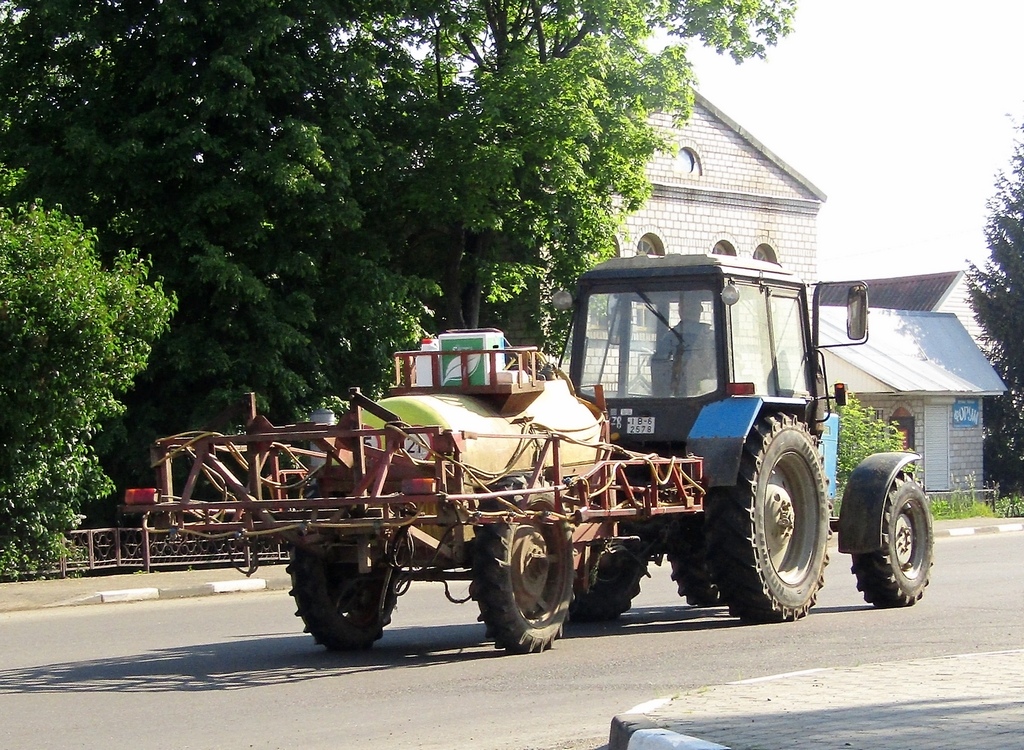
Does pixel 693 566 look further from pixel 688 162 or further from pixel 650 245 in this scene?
pixel 688 162

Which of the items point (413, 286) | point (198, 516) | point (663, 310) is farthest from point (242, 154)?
point (198, 516)

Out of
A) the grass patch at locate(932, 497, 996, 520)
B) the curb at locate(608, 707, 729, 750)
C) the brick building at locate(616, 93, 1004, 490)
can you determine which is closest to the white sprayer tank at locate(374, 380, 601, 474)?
the curb at locate(608, 707, 729, 750)

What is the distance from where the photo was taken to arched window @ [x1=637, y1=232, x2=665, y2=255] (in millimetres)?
37875

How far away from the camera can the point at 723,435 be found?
12.3 meters

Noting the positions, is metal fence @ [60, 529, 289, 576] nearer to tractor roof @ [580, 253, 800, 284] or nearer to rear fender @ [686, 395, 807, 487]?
tractor roof @ [580, 253, 800, 284]

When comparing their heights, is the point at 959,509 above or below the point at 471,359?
below

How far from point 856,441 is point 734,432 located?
64.2ft

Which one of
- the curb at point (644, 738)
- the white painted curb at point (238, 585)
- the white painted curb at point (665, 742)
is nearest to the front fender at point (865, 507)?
the curb at point (644, 738)

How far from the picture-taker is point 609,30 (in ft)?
88.7

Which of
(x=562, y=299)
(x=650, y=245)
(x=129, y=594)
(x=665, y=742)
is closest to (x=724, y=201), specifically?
(x=650, y=245)

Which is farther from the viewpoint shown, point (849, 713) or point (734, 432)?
point (734, 432)

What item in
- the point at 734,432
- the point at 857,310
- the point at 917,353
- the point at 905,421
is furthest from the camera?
the point at 917,353

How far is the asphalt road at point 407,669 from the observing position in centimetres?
782

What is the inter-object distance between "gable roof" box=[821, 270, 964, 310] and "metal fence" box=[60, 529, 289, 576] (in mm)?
32281
